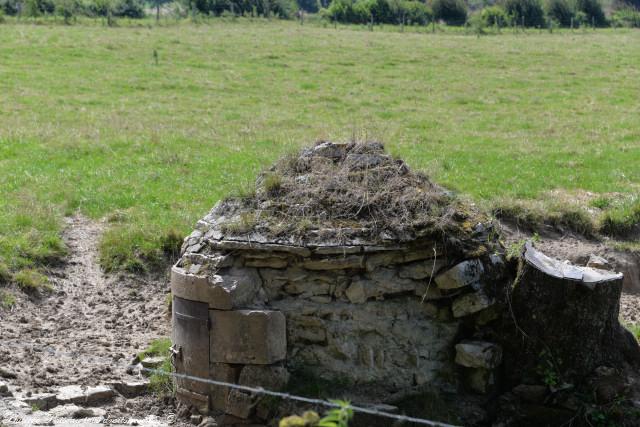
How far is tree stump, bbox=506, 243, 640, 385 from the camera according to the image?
8.36 metres

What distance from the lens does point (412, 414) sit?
820 cm

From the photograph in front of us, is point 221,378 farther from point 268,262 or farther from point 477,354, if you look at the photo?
A: point 477,354

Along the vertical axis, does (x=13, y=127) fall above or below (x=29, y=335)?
above

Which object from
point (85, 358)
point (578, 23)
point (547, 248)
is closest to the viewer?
point (85, 358)

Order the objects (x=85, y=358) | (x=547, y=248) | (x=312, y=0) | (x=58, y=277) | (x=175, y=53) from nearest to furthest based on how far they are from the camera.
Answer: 1. (x=85, y=358)
2. (x=58, y=277)
3. (x=547, y=248)
4. (x=175, y=53)
5. (x=312, y=0)

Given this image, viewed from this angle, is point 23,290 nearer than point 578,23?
Yes

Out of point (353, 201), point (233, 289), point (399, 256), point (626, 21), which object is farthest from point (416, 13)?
point (233, 289)

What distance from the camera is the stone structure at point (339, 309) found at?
8273 millimetres

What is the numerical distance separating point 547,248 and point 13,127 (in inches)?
459

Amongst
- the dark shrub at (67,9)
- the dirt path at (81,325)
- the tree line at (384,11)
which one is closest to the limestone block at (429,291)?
the dirt path at (81,325)

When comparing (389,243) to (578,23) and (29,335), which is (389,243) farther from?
(578,23)

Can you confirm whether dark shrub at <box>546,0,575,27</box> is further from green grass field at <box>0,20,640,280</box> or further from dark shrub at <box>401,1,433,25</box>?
green grass field at <box>0,20,640,280</box>

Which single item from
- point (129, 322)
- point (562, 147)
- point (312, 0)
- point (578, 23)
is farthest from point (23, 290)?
point (312, 0)

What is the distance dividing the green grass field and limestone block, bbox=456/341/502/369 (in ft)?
8.92
